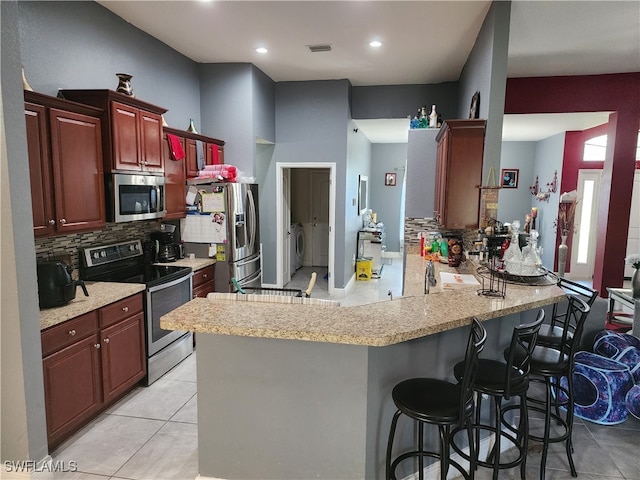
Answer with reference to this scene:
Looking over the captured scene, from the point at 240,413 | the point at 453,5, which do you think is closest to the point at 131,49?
the point at 453,5

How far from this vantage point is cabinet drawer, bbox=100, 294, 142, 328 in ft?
8.85

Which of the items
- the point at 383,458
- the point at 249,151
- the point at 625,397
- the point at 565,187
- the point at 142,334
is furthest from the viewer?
the point at 565,187

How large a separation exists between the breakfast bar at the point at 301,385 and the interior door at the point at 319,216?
19.6ft

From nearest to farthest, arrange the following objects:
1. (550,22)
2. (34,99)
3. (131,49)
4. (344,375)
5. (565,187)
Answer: (344,375), (34,99), (550,22), (131,49), (565,187)

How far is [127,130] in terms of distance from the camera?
317 cm

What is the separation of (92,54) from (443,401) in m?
3.70

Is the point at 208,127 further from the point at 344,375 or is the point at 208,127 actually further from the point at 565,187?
the point at 565,187

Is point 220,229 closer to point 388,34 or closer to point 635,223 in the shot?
point 388,34

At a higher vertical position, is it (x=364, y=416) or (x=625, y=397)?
(x=364, y=416)

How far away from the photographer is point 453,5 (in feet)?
10.6

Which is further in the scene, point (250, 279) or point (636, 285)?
point (250, 279)

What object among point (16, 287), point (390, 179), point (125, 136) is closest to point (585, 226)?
point (390, 179)

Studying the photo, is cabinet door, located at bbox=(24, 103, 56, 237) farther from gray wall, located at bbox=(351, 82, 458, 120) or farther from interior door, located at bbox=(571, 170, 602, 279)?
interior door, located at bbox=(571, 170, 602, 279)

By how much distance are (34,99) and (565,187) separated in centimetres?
769
